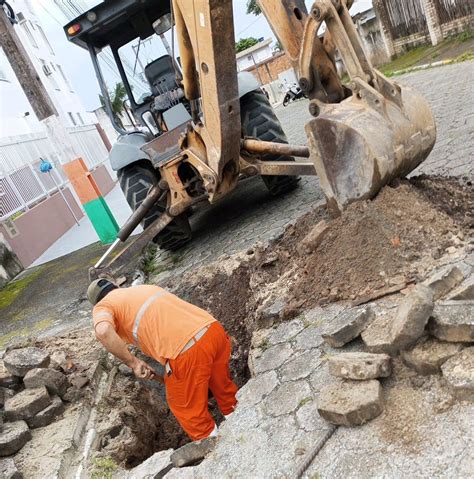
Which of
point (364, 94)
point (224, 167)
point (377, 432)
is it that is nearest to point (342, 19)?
point (364, 94)

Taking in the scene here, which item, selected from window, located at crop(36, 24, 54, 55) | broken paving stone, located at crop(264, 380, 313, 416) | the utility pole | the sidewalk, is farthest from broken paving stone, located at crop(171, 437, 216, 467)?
window, located at crop(36, 24, 54, 55)

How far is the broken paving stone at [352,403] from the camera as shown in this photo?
227cm

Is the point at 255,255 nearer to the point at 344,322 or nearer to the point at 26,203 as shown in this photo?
the point at 344,322

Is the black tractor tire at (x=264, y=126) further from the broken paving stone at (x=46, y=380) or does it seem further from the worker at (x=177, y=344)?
the broken paving stone at (x=46, y=380)

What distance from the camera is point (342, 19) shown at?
358cm

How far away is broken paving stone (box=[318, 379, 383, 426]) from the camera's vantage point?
227 cm

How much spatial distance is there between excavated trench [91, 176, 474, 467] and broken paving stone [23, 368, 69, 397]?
37 centimetres

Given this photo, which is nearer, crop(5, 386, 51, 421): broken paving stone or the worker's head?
crop(5, 386, 51, 421): broken paving stone

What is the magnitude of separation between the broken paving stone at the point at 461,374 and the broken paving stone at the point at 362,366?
0.84 feet

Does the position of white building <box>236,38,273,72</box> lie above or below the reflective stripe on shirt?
above

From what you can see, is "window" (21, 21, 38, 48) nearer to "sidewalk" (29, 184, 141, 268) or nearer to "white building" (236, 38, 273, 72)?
"white building" (236, 38, 273, 72)

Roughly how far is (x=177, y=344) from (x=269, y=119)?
143 inches

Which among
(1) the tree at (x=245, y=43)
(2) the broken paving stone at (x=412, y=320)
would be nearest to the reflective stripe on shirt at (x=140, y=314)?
(2) the broken paving stone at (x=412, y=320)

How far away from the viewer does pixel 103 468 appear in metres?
3.14
